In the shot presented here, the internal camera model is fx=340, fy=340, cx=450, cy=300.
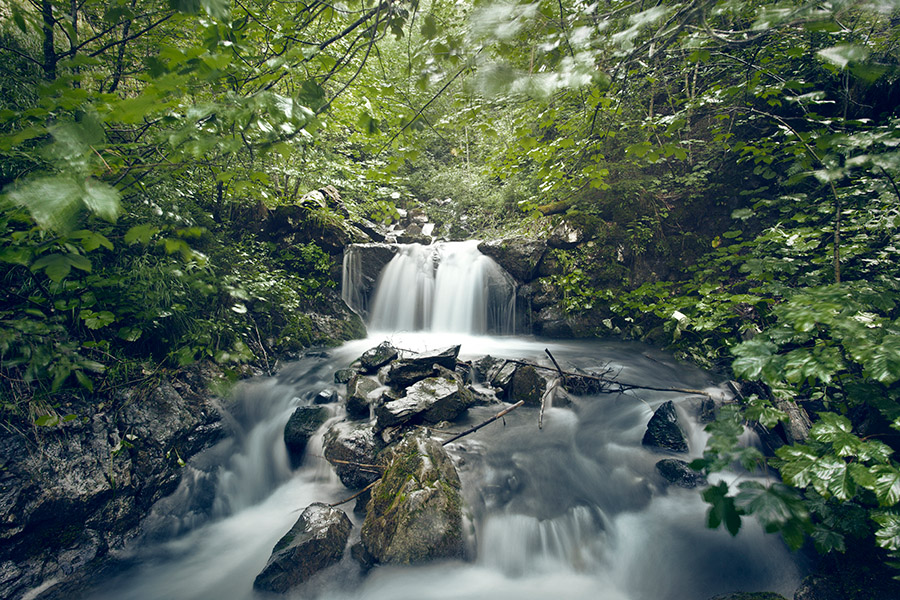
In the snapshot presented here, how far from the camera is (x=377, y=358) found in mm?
5043

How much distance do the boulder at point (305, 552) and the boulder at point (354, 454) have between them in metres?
0.53

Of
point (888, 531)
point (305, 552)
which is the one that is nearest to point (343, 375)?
point (305, 552)

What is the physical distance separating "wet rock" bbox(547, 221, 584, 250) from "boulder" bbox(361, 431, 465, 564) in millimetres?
5720

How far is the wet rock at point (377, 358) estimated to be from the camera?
4996mm

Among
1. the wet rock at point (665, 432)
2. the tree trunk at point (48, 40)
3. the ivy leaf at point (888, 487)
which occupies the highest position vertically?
the tree trunk at point (48, 40)

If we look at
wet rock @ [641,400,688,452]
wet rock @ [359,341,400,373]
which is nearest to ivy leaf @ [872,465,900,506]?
wet rock @ [641,400,688,452]

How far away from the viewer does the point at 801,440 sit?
2818 millimetres

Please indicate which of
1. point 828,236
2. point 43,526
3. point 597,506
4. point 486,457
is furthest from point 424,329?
point 828,236

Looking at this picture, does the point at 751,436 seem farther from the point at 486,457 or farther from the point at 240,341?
the point at 240,341

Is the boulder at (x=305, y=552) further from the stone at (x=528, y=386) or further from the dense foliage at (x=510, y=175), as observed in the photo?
the stone at (x=528, y=386)

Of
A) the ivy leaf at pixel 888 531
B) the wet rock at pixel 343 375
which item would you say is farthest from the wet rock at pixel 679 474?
the wet rock at pixel 343 375

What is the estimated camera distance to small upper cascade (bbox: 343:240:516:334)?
7922mm

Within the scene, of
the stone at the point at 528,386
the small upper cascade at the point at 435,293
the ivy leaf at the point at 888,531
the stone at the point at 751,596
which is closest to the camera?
the ivy leaf at the point at 888,531

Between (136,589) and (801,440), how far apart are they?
5.44 meters
